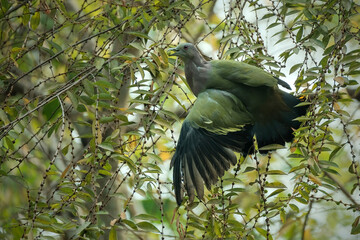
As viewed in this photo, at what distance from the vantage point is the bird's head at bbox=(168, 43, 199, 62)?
259 cm

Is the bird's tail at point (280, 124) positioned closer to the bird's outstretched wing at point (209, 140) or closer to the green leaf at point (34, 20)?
the bird's outstretched wing at point (209, 140)

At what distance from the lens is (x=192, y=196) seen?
215 cm

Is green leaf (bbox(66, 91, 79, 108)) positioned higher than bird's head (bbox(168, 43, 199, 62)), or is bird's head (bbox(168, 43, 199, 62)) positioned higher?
bird's head (bbox(168, 43, 199, 62))

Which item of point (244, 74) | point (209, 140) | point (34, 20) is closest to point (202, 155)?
point (209, 140)

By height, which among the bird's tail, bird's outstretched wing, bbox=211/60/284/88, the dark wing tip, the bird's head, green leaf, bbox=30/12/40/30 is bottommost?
the dark wing tip

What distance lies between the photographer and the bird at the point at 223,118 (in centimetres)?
230

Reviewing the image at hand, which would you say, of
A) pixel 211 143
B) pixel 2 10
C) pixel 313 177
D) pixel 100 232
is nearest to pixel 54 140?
pixel 2 10

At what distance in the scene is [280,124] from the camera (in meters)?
2.52

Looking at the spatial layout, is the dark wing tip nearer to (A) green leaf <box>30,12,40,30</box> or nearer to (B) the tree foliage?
(B) the tree foliage

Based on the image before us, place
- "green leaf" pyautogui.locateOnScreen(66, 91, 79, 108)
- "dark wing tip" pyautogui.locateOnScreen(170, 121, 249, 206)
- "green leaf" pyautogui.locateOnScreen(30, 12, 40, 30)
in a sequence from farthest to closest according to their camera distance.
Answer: "green leaf" pyautogui.locateOnScreen(30, 12, 40, 30), "dark wing tip" pyautogui.locateOnScreen(170, 121, 249, 206), "green leaf" pyautogui.locateOnScreen(66, 91, 79, 108)

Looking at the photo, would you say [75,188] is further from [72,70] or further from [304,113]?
[304,113]

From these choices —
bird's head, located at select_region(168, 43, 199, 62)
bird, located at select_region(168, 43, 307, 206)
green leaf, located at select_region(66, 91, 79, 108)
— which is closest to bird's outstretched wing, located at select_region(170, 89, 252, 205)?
bird, located at select_region(168, 43, 307, 206)

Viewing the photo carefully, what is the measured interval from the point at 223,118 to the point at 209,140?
13 cm

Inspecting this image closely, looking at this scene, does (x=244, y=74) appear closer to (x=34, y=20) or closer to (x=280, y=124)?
(x=280, y=124)
